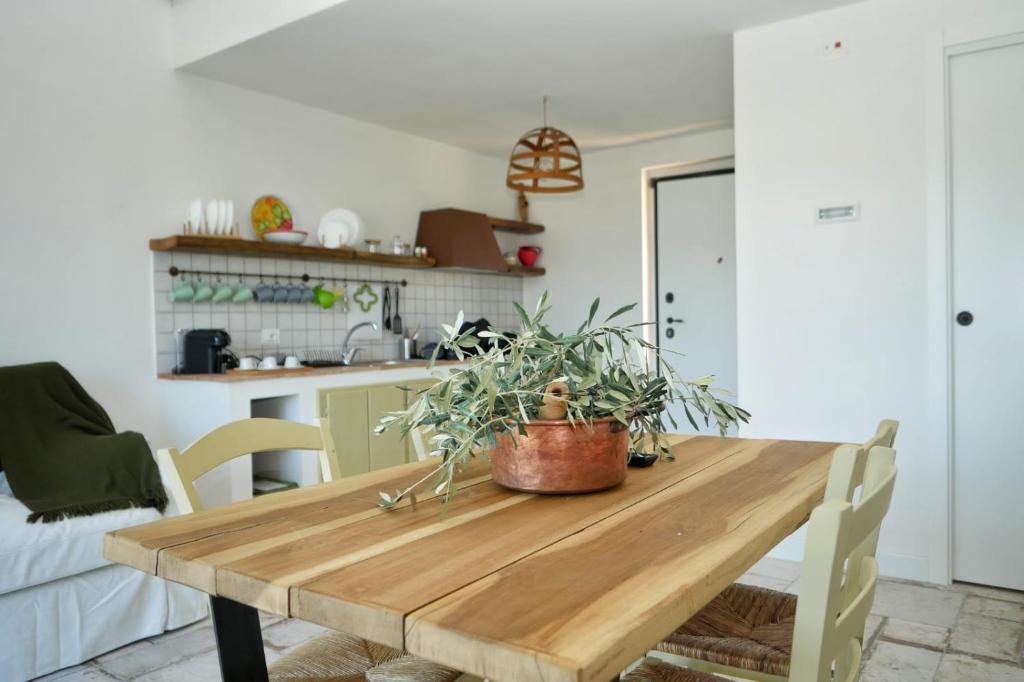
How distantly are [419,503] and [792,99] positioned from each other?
2.74 m

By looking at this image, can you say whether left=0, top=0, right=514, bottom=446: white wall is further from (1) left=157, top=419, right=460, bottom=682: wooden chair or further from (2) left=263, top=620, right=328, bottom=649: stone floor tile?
(1) left=157, top=419, right=460, bottom=682: wooden chair

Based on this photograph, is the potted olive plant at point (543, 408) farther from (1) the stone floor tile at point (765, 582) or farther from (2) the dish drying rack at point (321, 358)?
(2) the dish drying rack at point (321, 358)

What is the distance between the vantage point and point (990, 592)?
2.91 metres

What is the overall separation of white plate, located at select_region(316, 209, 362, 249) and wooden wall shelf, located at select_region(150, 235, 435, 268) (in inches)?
4.9

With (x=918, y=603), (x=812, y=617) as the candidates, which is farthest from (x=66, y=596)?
(x=918, y=603)

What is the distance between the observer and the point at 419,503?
4.33 feet

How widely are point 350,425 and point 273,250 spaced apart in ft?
3.24

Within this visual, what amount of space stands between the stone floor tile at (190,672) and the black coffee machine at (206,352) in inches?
61.7

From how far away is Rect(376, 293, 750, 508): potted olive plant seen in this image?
1.27 meters

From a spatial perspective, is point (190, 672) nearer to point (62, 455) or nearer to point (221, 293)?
point (62, 455)

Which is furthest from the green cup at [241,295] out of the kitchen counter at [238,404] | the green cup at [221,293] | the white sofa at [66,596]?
the white sofa at [66,596]

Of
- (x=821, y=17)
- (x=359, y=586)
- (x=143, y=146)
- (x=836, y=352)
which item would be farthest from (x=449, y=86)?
(x=359, y=586)

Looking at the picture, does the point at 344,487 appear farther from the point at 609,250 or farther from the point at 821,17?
the point at 609,250

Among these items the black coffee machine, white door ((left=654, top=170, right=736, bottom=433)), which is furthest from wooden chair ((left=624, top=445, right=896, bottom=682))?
white door ((left=654, top=170, right=736, bottom=433))
